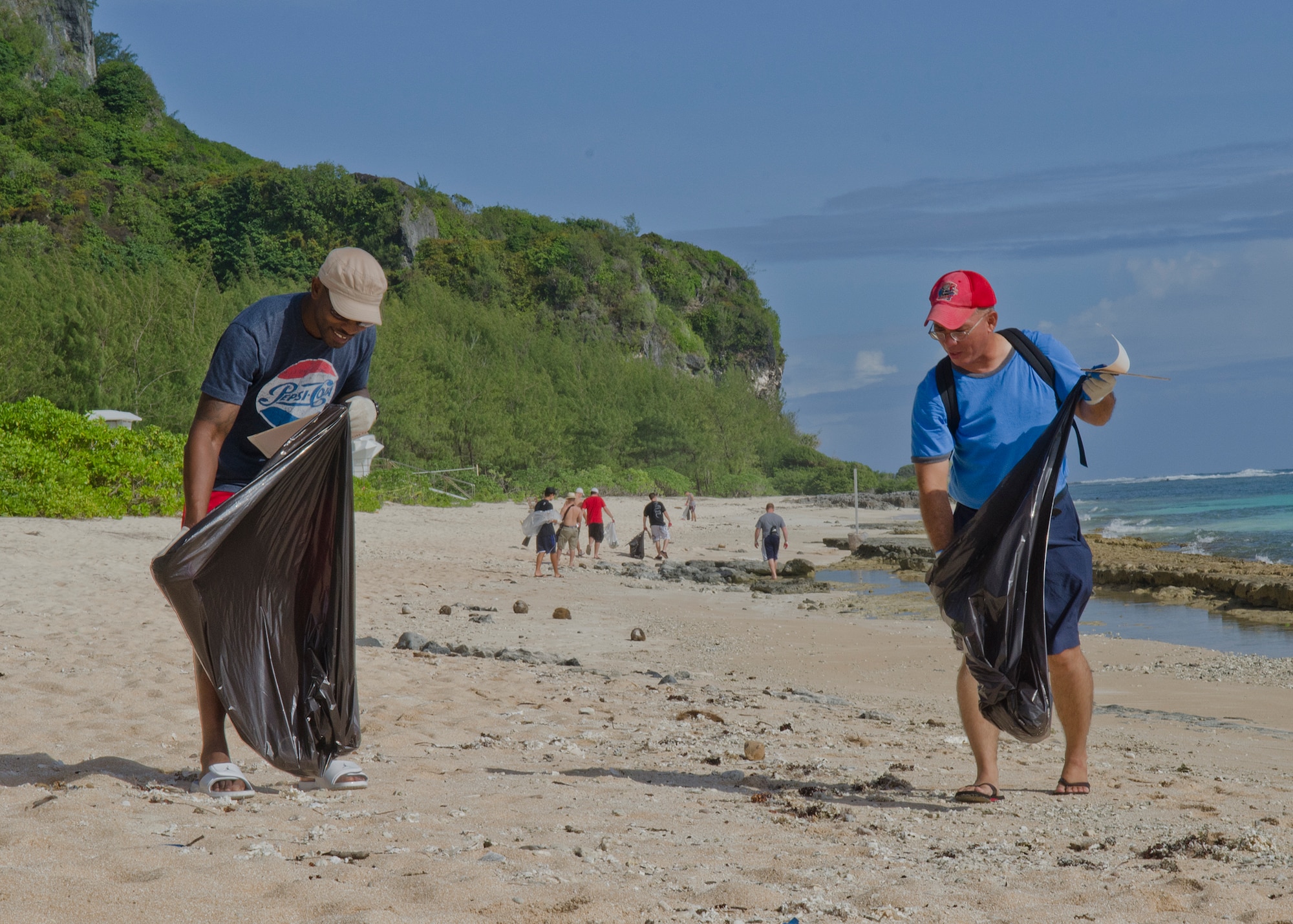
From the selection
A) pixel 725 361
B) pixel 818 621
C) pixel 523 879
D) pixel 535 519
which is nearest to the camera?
pixel 523 879

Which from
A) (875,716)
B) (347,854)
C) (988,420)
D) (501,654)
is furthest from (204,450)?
(501,654)

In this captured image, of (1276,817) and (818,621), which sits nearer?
(1276,817)

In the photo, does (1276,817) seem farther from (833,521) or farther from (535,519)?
(833,521)

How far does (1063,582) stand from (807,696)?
325 cm

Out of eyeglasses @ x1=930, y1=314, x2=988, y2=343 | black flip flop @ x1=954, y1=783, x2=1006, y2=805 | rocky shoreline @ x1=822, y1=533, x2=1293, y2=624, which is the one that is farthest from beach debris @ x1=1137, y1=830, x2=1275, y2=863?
rocky shoreline @ x1=822, y1=533, x2=1293, y2=624

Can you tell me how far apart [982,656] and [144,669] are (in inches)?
177

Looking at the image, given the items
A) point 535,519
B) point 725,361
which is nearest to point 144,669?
point 535,519

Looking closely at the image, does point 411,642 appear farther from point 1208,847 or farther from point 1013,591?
point 1208,847

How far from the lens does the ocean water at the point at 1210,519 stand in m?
25.3

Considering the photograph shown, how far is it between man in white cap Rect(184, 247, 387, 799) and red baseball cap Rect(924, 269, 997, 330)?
188 centimetres

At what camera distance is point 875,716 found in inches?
227

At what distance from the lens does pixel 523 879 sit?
94.5 inches

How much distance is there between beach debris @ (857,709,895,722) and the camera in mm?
5629

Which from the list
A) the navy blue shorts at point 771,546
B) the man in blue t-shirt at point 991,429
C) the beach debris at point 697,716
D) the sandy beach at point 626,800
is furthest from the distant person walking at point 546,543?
the man in blue t-shirt at point 991,429
